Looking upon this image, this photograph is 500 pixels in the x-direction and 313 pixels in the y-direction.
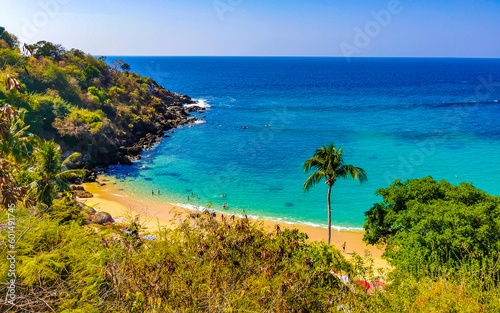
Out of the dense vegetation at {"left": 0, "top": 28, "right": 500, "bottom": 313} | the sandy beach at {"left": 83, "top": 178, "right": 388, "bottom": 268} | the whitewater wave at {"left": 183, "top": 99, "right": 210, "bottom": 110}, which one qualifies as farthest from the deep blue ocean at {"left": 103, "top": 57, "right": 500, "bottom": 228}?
the dense vegetation at {"left": 0, "top": 28, "right": 500, "bottom": 313}

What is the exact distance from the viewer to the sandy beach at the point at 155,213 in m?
28.2

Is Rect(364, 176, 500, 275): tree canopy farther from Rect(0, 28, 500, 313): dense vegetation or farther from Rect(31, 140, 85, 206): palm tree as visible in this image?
Rect(31, 140, 85, 206): palm tree

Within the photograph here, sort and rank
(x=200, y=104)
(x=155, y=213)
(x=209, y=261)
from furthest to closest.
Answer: (x=200, y=104)
(x=155, y=213)
(x=209, y=261)

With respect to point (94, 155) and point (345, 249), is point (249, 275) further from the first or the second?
point (94, 155)

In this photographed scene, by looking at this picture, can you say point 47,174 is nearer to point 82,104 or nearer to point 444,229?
point 444,229

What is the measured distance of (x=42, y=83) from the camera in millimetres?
49906

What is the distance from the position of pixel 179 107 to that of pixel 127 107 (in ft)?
78.5

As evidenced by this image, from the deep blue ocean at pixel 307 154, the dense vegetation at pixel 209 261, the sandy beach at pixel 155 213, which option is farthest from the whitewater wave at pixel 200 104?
the dense vegetation at pixel 209 261

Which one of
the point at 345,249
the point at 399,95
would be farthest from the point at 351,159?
the point at 399,95

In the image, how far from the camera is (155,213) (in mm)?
33344

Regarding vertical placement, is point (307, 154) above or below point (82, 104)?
below

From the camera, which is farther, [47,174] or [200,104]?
[200,104]

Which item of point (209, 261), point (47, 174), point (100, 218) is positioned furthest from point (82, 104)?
point (209, 261)

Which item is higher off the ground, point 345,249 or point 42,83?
point 42,83
